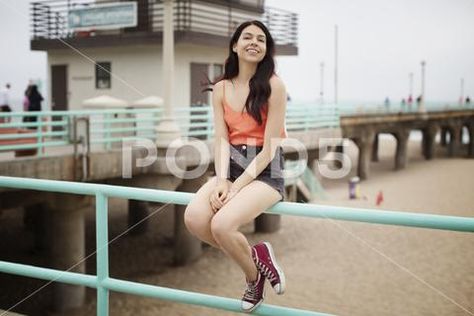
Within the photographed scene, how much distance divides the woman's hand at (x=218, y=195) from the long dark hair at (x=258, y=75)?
36 centimetres

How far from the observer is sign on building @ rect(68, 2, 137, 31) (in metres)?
17.5

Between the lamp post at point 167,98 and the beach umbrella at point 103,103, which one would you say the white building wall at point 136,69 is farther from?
the lamp post at point 167,98

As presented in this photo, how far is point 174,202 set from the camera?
8.86 ft

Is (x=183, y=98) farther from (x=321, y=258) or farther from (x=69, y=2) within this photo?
(x=321, y=258)

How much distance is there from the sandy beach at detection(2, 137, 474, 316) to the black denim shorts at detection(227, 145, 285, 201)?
7737 millimetres

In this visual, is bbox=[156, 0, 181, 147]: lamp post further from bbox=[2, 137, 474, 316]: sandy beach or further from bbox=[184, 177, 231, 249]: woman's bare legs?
bbox=[184, 177, 231, 249]: woman's bare legs

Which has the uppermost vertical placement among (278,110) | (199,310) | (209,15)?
(209,15)

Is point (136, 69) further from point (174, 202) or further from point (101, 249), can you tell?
point (174, 202)

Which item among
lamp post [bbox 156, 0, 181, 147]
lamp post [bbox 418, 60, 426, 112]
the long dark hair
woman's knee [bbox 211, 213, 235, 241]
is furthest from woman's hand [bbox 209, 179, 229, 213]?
lamp post [bbox 418, 60, 426, 112]

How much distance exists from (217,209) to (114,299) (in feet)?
31.3

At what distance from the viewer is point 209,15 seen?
65.0ft

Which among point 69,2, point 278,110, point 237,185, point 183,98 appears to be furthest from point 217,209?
point 69,2

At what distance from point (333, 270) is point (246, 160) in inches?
463

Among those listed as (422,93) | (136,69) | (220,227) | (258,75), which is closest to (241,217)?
(220,227)
